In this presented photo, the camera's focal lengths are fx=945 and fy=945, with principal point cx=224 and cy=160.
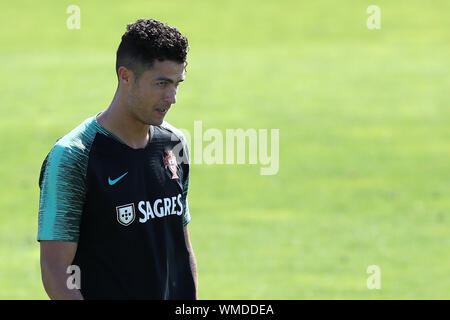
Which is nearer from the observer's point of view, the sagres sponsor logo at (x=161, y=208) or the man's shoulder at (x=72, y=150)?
the man's shoulder at (x=72, y=150)

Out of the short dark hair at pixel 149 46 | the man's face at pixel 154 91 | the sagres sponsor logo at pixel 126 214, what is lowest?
the sagres sponsor logo at pixel 126 214

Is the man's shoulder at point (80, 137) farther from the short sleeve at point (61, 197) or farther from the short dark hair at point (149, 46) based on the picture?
the short dark hair at point (149, 46)

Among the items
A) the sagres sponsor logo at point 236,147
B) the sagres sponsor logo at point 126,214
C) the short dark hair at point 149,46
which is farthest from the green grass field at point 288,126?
the short dark hair at point 149,46

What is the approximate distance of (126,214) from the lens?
4.09m

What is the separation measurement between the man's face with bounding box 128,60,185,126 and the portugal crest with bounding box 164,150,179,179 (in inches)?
9.9

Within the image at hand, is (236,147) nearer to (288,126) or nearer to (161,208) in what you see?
(288,126)

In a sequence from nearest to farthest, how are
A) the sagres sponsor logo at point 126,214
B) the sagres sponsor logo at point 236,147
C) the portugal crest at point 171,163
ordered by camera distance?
1. the sagres sponsor logo at point 126,214
2. the portugal crest at point 171,163
3. the sagres sponsor logo at point 236,147

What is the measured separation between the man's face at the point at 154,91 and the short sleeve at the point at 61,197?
376 millimetres

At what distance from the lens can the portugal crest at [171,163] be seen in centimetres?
436

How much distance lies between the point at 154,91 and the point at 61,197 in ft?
2.04

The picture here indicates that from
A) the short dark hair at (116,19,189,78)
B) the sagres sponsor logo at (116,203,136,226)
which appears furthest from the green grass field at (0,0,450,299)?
the short dark hair at (116,19,189,78)

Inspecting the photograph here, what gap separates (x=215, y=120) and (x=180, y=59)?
1679 cm

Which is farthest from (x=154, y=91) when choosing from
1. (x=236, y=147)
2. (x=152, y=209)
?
(x=236, y=147)
